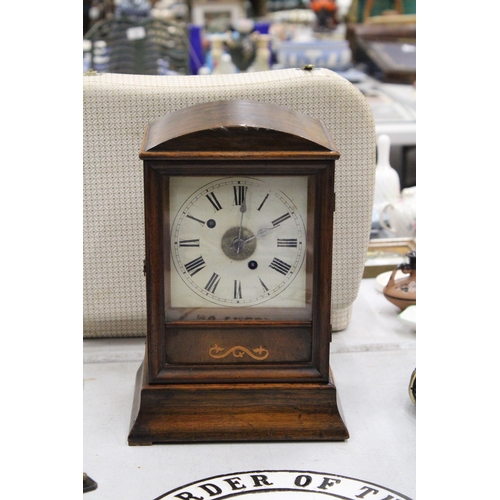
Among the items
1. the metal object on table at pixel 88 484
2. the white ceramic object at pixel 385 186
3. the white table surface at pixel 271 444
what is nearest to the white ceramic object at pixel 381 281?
the white table surface at pixel 271 444

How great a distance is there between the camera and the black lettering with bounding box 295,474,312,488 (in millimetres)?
985

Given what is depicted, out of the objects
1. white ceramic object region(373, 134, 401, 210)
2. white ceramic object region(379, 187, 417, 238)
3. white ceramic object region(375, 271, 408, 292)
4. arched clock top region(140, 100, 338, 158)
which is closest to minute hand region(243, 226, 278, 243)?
arched clock top region(140, 100, 338, 158)

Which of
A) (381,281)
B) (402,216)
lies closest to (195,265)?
(381,281)

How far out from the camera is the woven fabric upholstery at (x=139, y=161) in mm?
1251

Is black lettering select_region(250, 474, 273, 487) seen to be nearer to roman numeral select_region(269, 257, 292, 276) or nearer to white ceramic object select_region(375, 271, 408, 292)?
roman numeral select_region(269, 257, 292, 276)

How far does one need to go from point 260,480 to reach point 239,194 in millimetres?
383

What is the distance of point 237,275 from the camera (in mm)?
1090

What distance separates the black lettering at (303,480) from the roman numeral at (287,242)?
31 centimetres

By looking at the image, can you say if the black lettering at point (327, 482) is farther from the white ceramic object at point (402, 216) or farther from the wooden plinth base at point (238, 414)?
the white ceramic object at point (402, 216)

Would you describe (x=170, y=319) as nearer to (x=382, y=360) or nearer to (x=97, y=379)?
(x=97, y=379)

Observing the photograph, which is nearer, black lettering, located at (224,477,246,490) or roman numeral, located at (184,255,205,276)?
black lettering, located at (224,477,246,490)

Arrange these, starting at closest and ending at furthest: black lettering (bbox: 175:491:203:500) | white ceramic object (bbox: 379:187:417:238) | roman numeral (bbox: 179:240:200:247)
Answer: black lettering (bbox: 175:491:203:500)
roman numeral (bbox: 179:240:200:247)
white ceramic object (bbox: 379:187:417:238)

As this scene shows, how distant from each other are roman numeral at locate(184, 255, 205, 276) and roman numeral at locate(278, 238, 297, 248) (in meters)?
0.11

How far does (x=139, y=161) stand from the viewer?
1289mm
